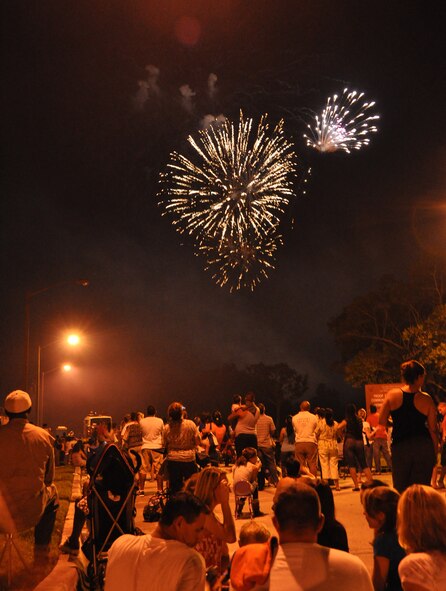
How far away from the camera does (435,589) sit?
4016 mm

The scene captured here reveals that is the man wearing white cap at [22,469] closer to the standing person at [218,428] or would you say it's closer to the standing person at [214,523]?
the standing person at [214,523]

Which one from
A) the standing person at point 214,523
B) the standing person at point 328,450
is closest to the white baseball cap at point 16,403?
the standing person at point 214,523

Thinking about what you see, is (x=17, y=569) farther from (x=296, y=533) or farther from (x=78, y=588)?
(x=296, y=533)

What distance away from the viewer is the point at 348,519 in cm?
1174

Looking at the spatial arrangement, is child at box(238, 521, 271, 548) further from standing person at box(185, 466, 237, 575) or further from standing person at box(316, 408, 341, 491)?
standing person at box(316, 408, 341, 491)

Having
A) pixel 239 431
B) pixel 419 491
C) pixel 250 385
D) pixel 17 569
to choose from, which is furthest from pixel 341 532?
pixel 250 385

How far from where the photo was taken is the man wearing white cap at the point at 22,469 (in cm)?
766

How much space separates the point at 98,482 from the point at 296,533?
4182mm

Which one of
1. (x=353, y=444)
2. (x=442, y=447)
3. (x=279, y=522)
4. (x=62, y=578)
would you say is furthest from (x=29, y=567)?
(x=442, y=447)

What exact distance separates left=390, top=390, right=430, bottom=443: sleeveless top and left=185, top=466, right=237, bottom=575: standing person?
5.96 ft

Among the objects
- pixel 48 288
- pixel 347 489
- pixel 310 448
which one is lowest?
pixel 347 489

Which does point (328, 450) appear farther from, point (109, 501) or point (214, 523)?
A: point (214, 523)

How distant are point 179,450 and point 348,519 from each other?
9.59ft

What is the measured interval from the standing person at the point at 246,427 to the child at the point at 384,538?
9.85 meters
